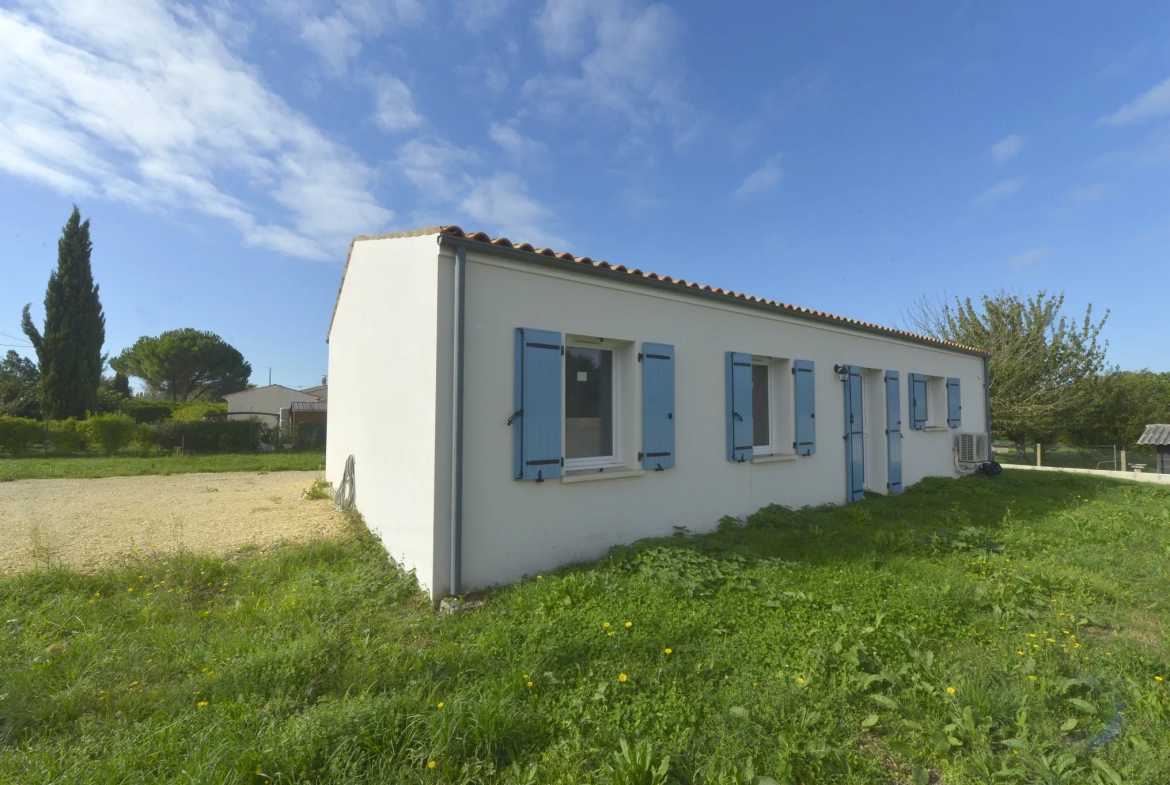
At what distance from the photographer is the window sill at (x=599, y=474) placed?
4.78 m

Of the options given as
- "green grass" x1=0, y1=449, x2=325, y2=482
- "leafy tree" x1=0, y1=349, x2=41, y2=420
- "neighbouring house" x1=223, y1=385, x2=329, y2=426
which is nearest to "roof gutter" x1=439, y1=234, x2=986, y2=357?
"green grass" x1=0, y1=449, x2=325, y2=482

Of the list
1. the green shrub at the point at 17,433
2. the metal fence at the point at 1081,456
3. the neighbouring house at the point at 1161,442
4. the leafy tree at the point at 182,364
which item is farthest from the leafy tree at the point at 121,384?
the neighbouring house at the point at 1161,442

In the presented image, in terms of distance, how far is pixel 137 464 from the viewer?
515 inches

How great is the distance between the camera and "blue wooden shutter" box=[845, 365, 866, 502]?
305 inches

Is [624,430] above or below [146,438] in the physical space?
above

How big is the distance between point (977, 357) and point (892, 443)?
456cm

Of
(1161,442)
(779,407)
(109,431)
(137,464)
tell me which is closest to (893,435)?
(779,407)

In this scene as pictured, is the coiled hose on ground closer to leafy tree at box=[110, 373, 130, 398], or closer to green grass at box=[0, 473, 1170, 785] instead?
green grass at box=[0, 473, 1170, 785]

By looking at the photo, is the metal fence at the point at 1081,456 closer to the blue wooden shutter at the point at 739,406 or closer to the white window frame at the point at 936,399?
the white window frame at the point at 936,399

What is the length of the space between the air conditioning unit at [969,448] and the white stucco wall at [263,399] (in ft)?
117

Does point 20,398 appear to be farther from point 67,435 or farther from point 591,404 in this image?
point 591,404

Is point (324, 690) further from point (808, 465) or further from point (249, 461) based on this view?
point (249, 461)

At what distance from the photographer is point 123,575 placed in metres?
4.37

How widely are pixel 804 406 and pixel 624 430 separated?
121 inches
